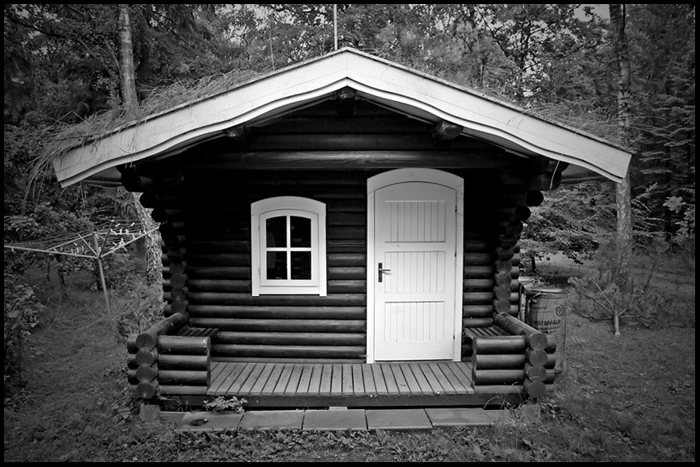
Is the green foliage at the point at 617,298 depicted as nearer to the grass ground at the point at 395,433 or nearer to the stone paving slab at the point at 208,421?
the grass ground at the point at 395,433

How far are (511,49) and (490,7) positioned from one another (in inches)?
68.8

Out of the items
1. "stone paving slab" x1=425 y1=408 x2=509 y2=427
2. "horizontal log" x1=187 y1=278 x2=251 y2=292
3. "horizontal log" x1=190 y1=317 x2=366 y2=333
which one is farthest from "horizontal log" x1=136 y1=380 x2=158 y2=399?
"stone paving slab" x1=425 y1=408 x2=509 y2=427

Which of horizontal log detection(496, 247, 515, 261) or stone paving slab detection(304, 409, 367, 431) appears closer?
stone paving slab detection(304, 409, 367, 431)

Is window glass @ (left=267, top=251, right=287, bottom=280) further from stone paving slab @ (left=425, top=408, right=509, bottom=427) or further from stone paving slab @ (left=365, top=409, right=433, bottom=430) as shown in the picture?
stone paving slab @ (left=425, top=408, right=509, bottom=427)

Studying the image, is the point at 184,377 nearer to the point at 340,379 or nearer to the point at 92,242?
the point at 340,379

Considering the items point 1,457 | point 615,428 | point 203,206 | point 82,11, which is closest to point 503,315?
point 615,428

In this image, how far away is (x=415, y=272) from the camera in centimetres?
490

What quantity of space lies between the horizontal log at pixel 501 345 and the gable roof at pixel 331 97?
1.88 meters

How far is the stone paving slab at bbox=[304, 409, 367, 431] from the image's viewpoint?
12.5ft

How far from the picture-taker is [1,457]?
11.3 feet

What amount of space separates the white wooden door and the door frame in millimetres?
41

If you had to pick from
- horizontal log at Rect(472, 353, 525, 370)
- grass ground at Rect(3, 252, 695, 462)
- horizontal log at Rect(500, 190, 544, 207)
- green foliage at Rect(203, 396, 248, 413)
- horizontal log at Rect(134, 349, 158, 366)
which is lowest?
grass ground at Rect(3, 252, 695, 462)

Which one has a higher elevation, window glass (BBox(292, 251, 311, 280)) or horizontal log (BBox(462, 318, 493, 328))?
window glass (BBox(292, 251, 311, 280))

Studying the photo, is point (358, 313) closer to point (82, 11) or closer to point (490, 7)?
point (82, 11)
